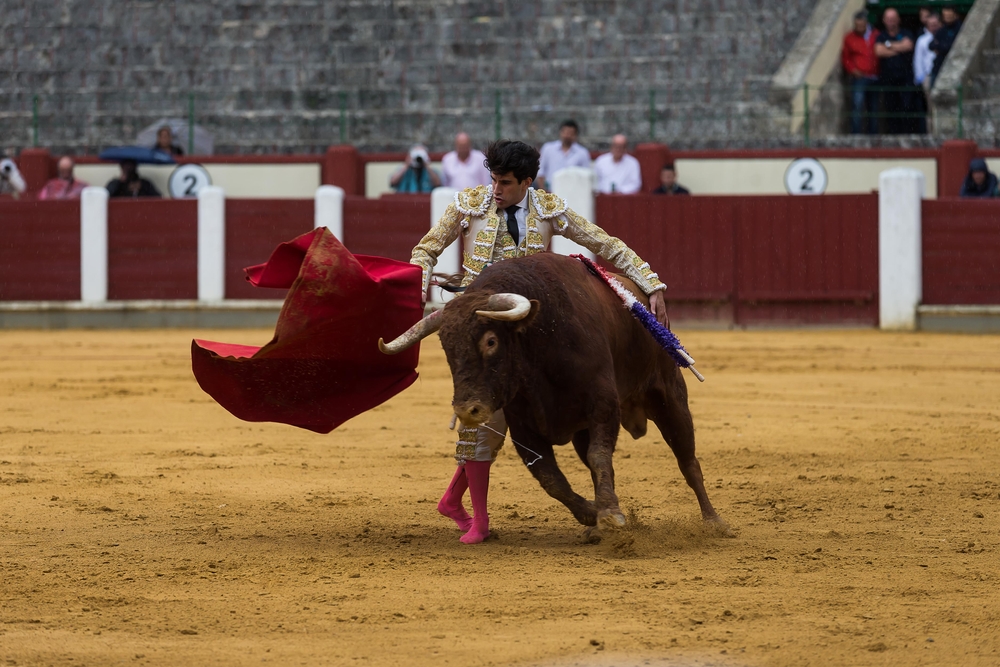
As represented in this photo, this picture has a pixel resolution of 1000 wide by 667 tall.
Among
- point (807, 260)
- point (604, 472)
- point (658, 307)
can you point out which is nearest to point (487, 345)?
point (604, 472)

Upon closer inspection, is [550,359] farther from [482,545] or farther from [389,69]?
[389,69]

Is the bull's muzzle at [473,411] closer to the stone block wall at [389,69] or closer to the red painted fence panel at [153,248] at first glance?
the red painted fence panel at [153,248]

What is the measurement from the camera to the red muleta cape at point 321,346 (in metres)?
4.18

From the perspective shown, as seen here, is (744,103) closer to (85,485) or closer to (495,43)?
(495,43)

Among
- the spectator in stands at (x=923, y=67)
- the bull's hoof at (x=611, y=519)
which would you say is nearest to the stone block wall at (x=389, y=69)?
the spectator in stands at (x=923, y=67)

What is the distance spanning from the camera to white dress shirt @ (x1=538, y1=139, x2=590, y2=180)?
1227cm

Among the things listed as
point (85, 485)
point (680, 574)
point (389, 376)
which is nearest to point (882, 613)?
point (680, 574)

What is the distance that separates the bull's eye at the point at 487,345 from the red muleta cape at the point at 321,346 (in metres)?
0.55

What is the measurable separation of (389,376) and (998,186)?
8.81 meters

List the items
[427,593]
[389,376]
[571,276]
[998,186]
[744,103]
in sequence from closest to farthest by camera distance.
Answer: [427,593], [571,276], [389,376], [998,186], [744,103]

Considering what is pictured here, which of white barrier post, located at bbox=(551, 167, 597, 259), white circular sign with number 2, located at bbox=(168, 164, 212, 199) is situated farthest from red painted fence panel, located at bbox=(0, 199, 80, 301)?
white barrier post, located at bbox=(551, 167, 597, 259)

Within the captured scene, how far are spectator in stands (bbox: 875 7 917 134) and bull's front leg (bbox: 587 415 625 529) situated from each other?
10172 millimetres

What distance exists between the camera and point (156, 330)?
41.4 feet

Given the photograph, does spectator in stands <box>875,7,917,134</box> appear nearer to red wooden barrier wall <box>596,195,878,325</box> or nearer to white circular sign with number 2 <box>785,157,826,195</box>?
white circular sign with number 2 <box>785,157,826,195</box>
